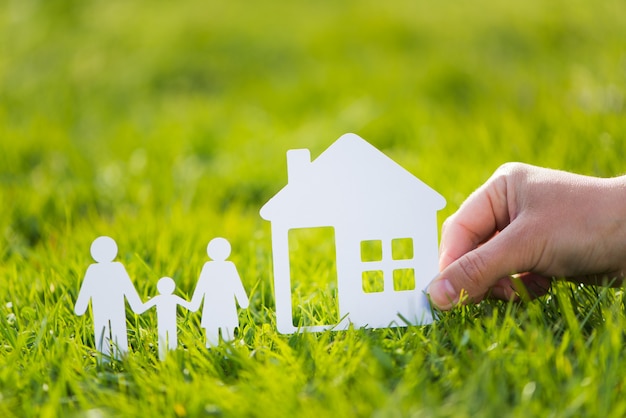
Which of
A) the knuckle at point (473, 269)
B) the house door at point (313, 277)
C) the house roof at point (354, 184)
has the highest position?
the house roof at point (354, 184)

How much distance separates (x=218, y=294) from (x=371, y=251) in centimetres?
122

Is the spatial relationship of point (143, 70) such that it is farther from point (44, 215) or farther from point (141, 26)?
point (44, 215)

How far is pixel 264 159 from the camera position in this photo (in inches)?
177

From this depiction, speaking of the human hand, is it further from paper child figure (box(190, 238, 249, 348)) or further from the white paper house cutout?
paper child figure (box(190, 238, 249, 348))

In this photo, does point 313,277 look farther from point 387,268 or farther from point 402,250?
point 387,268

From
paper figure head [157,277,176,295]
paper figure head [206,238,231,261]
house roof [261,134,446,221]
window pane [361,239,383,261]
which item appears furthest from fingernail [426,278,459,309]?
window pane [361,239,383,261]

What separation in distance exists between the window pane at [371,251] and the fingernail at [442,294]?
973 mm

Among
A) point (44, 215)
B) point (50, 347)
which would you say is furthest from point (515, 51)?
point (50, 347)

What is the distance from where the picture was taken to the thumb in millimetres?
1982

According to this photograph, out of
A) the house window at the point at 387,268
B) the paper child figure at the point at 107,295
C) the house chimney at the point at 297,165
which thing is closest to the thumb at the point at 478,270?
the house window at the point at 387,268

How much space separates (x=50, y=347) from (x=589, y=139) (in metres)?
2.74

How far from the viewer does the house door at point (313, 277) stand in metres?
2.16

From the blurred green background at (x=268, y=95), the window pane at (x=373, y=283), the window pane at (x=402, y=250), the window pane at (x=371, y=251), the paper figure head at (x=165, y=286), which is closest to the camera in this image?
the paper figure head at (x=165, y=286)

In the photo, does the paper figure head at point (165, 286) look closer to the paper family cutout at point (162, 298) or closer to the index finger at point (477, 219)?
the paper family cutout at point (162, 298)
